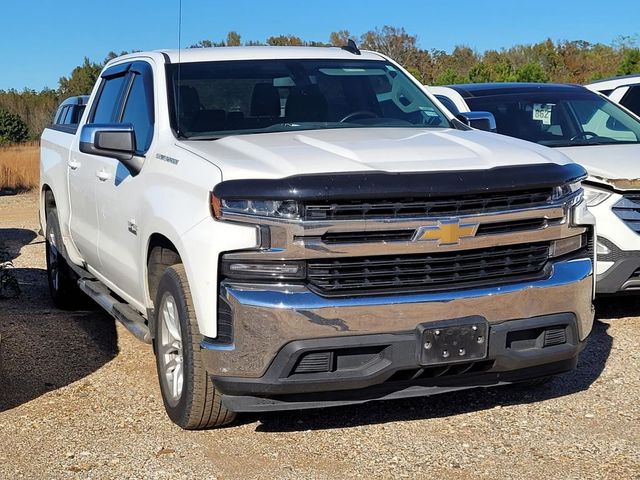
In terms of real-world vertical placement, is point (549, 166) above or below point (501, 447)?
above

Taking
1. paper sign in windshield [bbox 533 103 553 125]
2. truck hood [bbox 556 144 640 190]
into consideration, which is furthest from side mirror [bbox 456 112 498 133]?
paper sign in windshield [bbox 533 103 553 125]

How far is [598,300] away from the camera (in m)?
7.96

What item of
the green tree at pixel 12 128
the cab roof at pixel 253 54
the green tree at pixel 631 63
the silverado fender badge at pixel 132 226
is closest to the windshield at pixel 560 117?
the cab roof at pixel 253 54

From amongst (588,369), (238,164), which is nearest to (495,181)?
(238,164)

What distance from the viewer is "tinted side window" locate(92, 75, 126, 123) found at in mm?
6500

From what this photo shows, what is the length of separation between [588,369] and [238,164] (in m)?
2.74

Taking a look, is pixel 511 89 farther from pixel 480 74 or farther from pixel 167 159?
pixel 480 74

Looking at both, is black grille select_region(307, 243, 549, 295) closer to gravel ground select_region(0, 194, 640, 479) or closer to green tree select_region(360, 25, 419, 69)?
gravel ground select_region(0, 194, 640, 479)


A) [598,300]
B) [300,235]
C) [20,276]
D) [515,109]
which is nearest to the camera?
[300,235]

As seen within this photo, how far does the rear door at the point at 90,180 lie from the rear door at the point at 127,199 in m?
0.15

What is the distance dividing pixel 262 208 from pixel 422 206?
688 mm

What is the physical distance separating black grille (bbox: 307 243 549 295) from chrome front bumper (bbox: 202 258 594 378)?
57 mm

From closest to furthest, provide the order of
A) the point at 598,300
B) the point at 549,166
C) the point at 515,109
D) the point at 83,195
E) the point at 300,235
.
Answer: the point at 300,235
the point at 549,166
the point at 83,195
the point at 598,300
the point at 515,109

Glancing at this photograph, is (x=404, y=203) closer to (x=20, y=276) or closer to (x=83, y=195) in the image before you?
(x=83, y=195)
